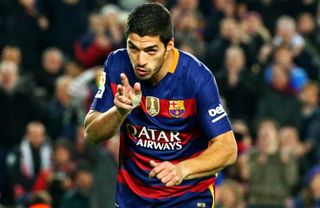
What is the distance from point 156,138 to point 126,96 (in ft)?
2.36

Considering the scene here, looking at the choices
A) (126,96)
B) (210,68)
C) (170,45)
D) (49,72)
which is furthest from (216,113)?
(49,72)

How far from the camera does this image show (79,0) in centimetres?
1783

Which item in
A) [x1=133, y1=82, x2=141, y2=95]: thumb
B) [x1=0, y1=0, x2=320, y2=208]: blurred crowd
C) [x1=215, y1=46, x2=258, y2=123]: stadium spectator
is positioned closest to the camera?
[x1=133, y1=82, x2=141, y2=95]: thumb

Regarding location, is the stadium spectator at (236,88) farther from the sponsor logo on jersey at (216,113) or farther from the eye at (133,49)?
the eye at (133,49)

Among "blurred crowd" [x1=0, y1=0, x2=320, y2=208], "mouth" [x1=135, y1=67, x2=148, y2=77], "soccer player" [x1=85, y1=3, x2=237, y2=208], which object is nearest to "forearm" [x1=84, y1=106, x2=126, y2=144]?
"soccer player" [x1=85, y1=3, x2=237, y2=208]

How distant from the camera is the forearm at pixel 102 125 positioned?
22.1 feet

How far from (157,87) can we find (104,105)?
384 mm

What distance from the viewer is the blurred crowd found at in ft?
45.6

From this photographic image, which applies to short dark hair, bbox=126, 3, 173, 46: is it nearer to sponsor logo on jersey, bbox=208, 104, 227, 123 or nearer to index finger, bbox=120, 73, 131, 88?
index finger, bbox=120, 73, 131, 88

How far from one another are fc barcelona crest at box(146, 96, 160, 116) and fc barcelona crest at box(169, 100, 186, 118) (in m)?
0.09

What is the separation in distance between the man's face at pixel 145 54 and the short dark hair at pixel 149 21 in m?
0.03

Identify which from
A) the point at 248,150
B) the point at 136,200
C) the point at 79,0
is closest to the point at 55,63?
the point at 79,0

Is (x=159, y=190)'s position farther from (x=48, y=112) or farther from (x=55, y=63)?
(x=55, y=63)

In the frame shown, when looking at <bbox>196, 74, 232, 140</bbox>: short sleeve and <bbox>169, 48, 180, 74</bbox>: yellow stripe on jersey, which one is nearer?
<bbox>196, 74, 232, 140</bbox>: short sleeve
